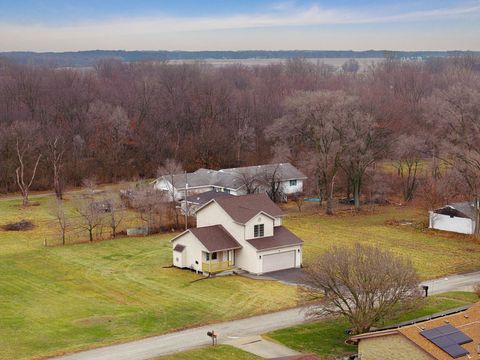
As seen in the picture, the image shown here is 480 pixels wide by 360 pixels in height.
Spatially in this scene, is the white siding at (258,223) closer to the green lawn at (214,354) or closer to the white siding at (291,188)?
the green lawn at (214,354)

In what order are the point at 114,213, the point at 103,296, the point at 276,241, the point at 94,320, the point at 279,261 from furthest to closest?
the point at 114,213 < the point at 276,241 < the point at 279,261 < the point at 103,296 < the point at 94,320

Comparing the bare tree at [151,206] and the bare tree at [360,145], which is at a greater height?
the bare tree at [360,145]

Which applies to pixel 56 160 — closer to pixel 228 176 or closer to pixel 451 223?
pixel 228 176

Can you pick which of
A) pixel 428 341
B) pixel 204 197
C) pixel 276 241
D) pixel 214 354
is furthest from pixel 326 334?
pixel 204 197

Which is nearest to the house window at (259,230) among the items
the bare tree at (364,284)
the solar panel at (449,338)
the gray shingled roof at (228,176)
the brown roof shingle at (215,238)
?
the brown roof shingle at (215,238)

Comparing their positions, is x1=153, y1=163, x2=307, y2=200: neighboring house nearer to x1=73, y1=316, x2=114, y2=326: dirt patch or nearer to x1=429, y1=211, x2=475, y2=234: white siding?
x1=429, y1=211, x2=475, y2=234: white siding

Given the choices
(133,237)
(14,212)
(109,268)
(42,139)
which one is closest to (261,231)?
(109,268)

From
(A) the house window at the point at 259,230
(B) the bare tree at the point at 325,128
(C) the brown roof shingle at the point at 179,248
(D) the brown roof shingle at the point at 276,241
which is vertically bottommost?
(C) the brown roof shingle at the point at 179,248
